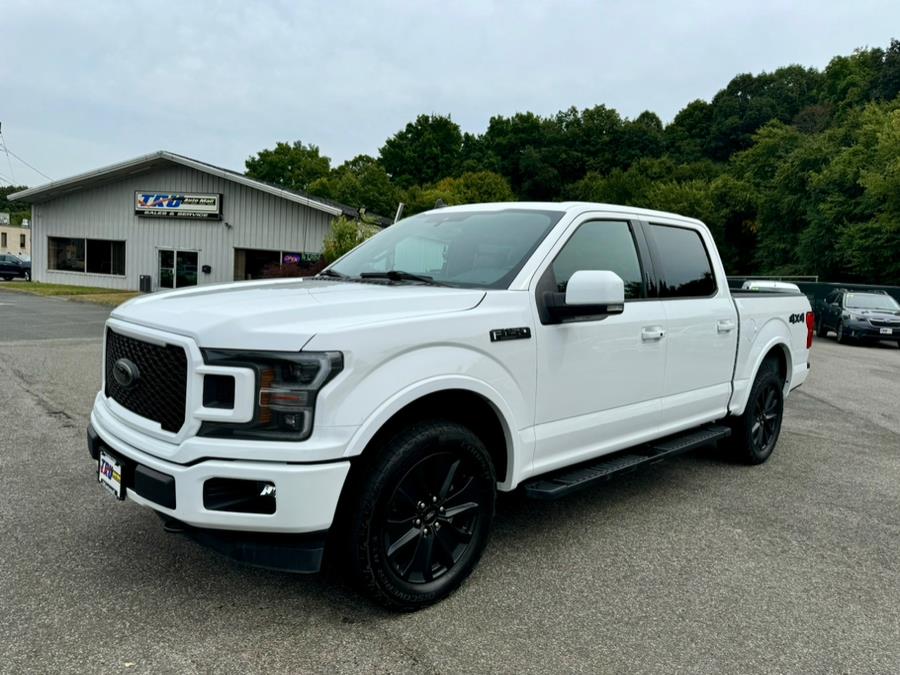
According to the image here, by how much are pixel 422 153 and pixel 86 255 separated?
46.9 meters

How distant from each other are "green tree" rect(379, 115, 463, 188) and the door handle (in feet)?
218

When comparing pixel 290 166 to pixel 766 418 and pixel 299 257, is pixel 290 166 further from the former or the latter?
pixel 766 418

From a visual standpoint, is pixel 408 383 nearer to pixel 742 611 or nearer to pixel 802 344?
pixel 742 611

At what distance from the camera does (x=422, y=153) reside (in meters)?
72.9

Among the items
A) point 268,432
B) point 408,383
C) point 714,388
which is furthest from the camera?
point 714,388

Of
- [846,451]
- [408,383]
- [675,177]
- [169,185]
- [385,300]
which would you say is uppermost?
[675,177]

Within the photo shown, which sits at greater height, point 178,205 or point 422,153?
point 422,153

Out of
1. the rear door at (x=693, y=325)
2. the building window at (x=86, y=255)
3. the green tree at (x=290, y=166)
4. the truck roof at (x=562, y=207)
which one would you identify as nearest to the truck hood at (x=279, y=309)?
the truck roof at (x=562, y=207)

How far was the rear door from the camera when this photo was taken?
4516mm

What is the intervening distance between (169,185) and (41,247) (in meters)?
7.71

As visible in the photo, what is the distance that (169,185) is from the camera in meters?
28.8

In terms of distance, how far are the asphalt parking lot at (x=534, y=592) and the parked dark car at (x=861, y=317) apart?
1508cm

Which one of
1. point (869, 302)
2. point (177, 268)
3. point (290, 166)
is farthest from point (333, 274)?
point (290, 166)

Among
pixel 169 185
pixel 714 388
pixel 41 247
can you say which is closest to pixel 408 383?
pixel 714 388
